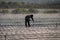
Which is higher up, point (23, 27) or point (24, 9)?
point (24, 9)

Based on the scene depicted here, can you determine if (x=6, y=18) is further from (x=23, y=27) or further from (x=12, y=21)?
(x=23, y=27)

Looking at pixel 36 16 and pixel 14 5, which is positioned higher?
pixel 14 5

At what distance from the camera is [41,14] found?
23.9 feet

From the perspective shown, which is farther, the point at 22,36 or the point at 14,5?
the point at 14,5

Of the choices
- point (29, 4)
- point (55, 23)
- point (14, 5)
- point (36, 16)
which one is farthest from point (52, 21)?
point (14, 5)

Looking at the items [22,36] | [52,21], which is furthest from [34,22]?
[22,36]

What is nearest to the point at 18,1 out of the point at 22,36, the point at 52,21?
the point at 52,21

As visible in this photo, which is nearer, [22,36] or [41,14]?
[22,36]

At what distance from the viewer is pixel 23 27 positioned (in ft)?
22.8

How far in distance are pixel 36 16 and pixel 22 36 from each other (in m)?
2.11

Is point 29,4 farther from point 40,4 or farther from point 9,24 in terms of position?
point 9,24

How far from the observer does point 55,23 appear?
7363mm

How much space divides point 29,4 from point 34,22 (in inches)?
28.1

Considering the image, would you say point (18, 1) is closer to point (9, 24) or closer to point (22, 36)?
point (9, 24)
